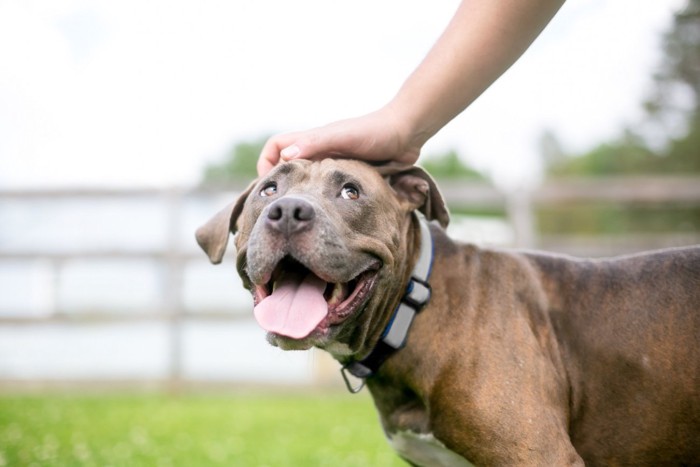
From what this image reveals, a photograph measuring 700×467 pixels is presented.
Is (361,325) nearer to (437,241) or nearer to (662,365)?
(437,241)

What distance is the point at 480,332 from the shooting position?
2947 mm

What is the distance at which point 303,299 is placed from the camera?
2.80 meters

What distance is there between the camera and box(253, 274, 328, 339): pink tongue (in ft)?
8.88

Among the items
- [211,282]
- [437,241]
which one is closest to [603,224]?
[211,282]

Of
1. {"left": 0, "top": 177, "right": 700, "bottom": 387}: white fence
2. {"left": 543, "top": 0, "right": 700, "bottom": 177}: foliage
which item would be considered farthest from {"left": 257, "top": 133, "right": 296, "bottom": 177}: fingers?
{"left": 543, "top": 0, "right": 700, "bottom": 177}: foliage

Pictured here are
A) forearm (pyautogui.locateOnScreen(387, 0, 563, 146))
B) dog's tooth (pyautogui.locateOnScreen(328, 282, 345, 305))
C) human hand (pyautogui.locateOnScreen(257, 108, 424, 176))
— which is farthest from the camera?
human hand (pyautogui.locateOnScreen(257, 108, 424, 176))

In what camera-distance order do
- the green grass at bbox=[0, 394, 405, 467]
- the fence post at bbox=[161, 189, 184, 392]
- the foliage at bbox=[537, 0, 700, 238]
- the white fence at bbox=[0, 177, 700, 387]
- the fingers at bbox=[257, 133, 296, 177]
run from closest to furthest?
the fingers at bbox=[257, 133, 296, 177], the green grass at bbox=[0, 394, 405, 467], the fence post at bbox=[161, 189, 184, 392], the white fence at bbox=[0, 177, 700, 387], the foliage at bbox=[537, 0, 700, 238]

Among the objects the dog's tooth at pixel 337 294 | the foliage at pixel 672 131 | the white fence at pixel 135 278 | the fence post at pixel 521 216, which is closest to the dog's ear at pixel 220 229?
the dog's tooth at pixel 337 294

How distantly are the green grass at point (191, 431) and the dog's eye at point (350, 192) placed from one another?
8.58 ft

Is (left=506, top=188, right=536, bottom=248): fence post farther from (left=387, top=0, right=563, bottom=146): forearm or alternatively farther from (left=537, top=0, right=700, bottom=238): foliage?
(left=537, top=0, right=700, bottom=238): foliage

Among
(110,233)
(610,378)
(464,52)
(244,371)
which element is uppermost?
(464,52)

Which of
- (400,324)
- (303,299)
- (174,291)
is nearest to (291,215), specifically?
(303,299)

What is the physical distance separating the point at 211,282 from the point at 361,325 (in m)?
7.59

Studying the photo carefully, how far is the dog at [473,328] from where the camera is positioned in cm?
273
